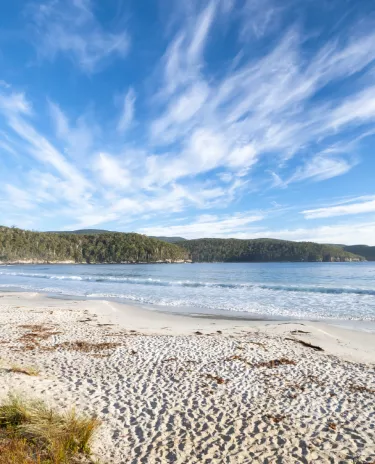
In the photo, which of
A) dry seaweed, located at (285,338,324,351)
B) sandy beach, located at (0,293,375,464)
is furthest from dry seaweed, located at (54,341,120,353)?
dry seaweed, located at (285,338,324,351)

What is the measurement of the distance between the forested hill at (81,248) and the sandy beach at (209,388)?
17061 centimetres

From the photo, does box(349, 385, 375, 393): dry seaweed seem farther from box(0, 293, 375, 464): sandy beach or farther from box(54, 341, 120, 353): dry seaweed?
box(54, 341, 120, 353): dry seaweed

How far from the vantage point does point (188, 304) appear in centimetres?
2306

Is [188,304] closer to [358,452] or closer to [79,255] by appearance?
[358,452]

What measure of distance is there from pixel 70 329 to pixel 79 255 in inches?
6960

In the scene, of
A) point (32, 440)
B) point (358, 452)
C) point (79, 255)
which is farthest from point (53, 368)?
point (79, 255)

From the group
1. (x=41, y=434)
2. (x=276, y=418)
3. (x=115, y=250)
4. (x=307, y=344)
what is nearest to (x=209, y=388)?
(x=276, y=418)

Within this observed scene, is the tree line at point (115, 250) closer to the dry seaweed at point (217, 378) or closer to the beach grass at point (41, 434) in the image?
the dry seaweed at point (217, 378)

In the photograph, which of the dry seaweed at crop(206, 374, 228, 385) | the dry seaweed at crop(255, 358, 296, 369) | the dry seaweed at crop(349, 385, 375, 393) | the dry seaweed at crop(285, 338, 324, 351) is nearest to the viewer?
the dry seaweed at crop(349, 385, 375, 393)

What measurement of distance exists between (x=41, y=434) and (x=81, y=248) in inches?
7514

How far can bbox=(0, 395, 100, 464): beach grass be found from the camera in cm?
425

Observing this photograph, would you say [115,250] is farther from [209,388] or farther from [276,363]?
[209,388]

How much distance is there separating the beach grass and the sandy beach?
0.29m

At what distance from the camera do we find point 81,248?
7313 inches
